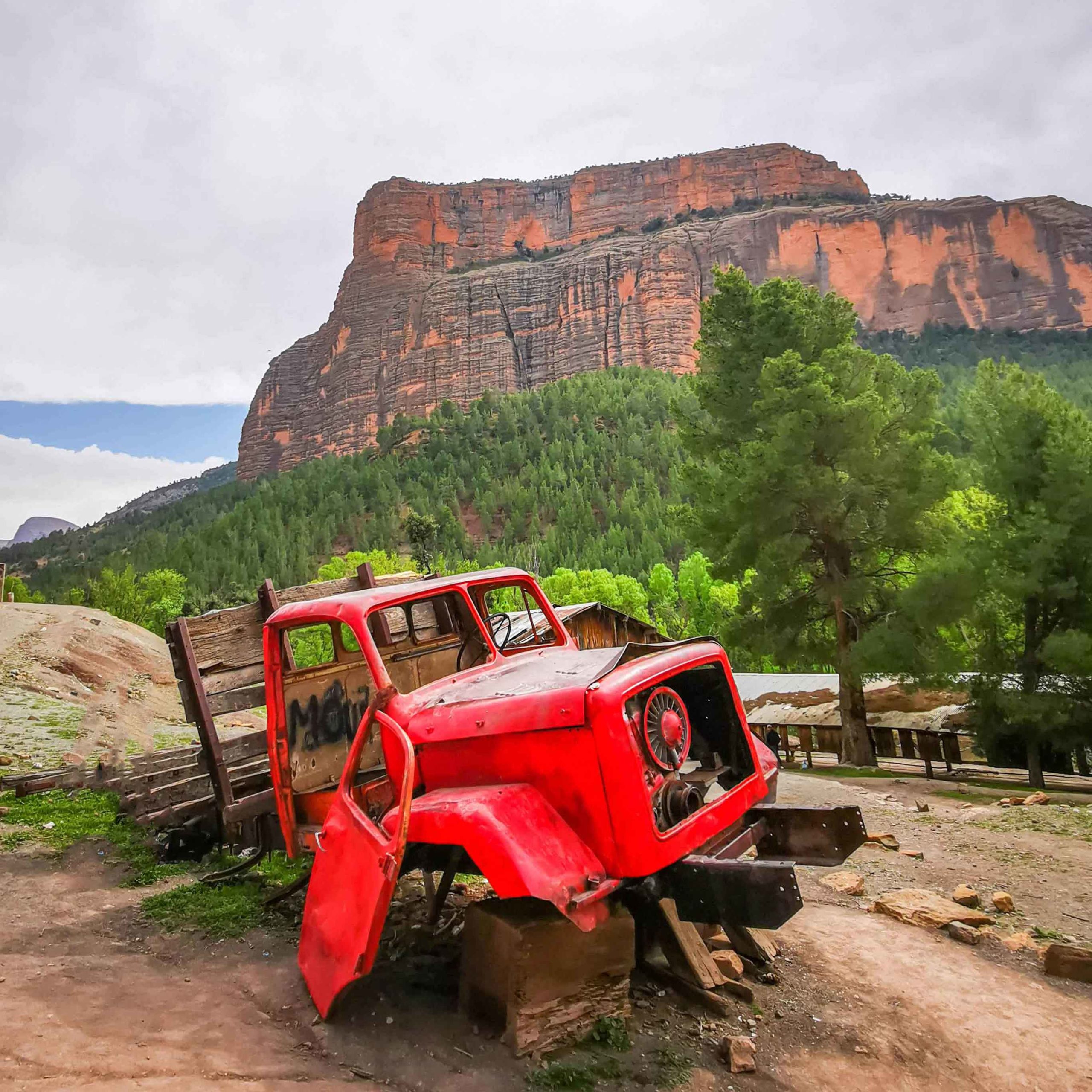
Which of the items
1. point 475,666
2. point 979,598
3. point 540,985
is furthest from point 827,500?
point 540,985

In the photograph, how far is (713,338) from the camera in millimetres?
18062

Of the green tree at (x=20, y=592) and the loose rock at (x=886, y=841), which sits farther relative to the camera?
the green tree at (x=20, y=592)

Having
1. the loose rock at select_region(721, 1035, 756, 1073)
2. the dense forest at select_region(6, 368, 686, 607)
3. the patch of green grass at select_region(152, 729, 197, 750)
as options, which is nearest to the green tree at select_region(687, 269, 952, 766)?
the patch of green grass at select_region(152, 729, 197, 750)

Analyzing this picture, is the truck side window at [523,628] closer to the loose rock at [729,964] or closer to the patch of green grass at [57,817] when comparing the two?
the loose rock at [729,964]

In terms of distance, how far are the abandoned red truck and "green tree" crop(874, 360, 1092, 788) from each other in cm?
1127

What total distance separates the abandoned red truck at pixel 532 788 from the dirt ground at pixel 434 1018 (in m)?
0.40

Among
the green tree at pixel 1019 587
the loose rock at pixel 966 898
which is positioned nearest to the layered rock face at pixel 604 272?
the green tree at pixel 1019 587

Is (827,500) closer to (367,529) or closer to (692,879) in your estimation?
(692,879)

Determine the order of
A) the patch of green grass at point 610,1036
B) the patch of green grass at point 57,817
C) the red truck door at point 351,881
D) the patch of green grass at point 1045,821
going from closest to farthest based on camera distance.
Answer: the red truck door at point 351,881 < the patch of green grass at point 610,1036 < the patch of green grass at point 57,817 < the patch of green grass at point 1045,821

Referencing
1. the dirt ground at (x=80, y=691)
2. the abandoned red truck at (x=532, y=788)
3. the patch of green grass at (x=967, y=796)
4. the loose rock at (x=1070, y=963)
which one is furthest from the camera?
the dirt ground at (x=80, y=691)

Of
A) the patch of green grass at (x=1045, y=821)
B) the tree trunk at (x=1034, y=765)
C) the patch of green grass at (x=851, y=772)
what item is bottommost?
the patch of green grass at (x=851, y=772)

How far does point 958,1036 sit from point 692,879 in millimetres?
1859

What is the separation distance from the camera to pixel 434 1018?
148 inches

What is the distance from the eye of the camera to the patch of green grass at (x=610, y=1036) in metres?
3.50
